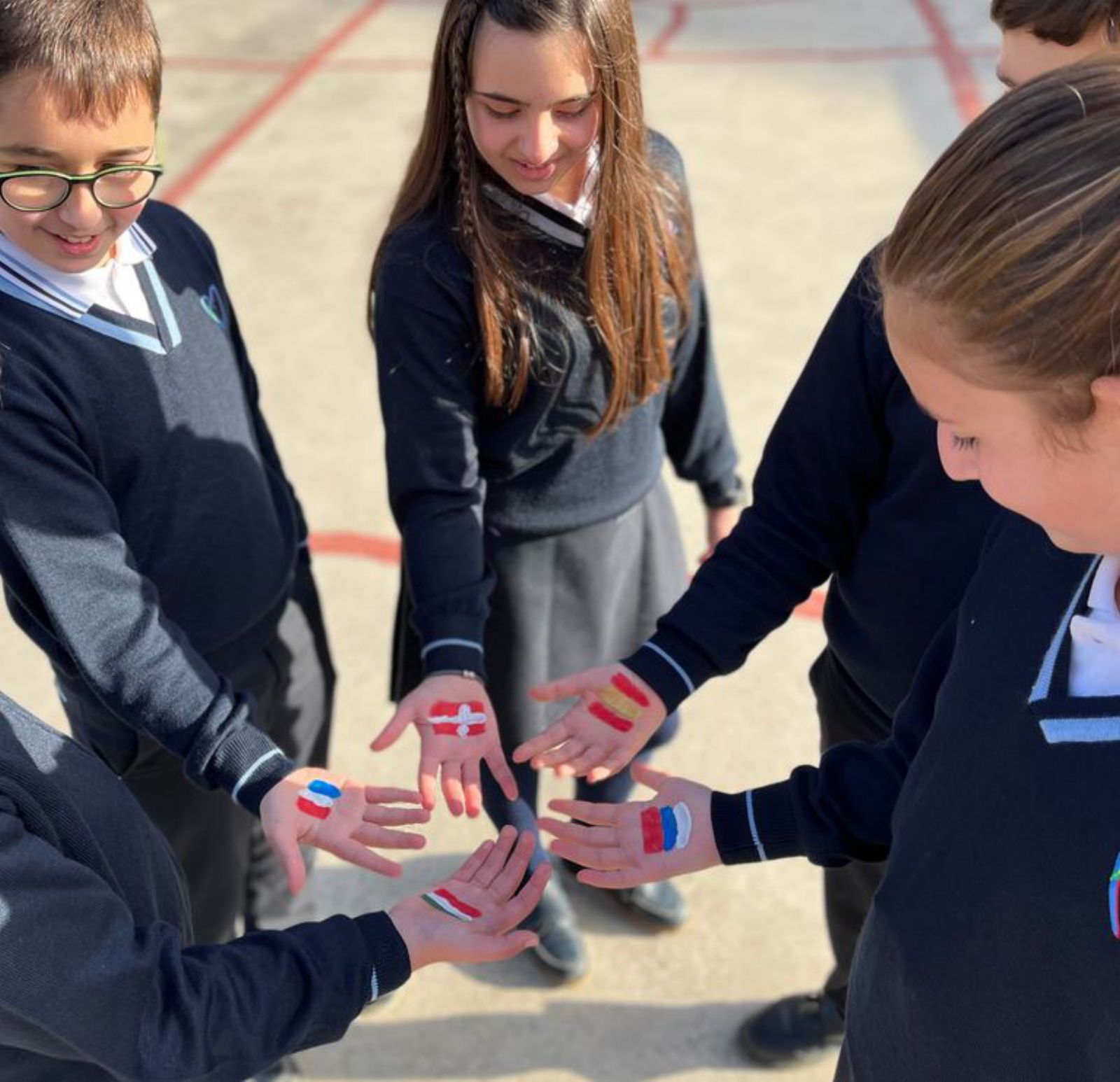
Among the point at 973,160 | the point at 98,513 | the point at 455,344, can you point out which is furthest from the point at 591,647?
the point at 973,160

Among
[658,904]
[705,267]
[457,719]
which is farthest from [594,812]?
[705,267]

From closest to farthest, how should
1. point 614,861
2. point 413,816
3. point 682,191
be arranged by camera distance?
point 614,861
point 413,816
point 682,191

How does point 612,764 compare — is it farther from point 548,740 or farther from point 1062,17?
point 1062,17

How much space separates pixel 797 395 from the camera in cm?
168

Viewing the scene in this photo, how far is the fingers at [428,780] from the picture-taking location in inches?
70.0

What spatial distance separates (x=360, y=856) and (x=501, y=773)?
29 cm

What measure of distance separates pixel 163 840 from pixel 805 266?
3662 millimetres

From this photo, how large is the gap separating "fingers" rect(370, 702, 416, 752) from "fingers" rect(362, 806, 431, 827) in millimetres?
126

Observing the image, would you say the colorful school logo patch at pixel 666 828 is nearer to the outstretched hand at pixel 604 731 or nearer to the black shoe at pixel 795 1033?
the outstretched hand at pixel 604 731

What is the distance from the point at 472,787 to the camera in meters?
1.86

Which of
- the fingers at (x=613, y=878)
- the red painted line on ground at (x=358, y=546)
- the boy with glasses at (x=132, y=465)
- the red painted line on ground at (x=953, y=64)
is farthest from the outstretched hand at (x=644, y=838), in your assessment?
the red painted line on ground at (x=953, y=64)

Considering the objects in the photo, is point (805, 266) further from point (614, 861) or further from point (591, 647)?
point (614, 861)

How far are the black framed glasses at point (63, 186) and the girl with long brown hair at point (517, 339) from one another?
0.39 m

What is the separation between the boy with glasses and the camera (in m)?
1.57
